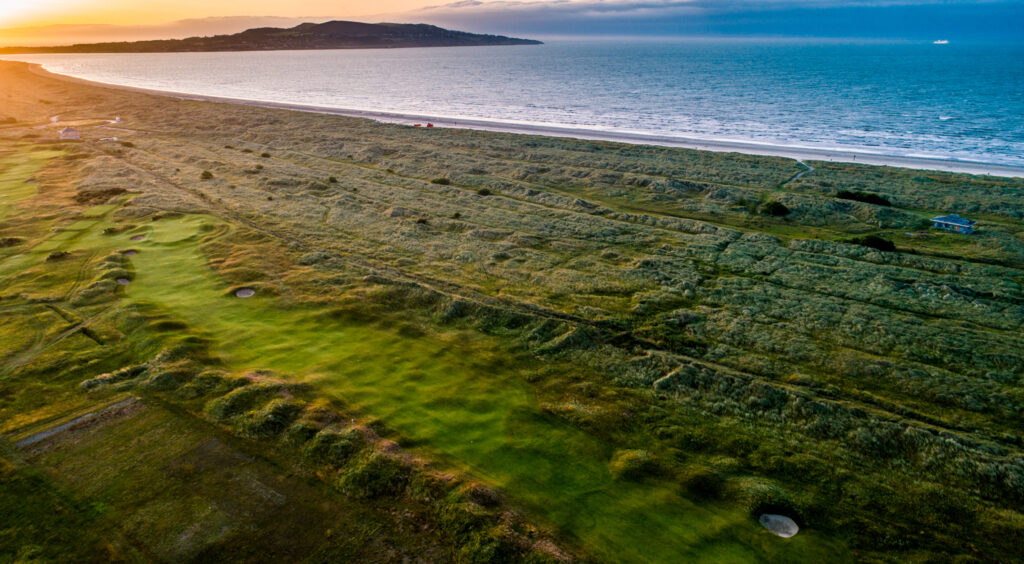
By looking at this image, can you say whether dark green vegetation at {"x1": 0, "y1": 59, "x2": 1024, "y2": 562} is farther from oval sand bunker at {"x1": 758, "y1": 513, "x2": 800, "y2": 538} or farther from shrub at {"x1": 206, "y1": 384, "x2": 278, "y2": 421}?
oval sand bunker at {"x1": 758, "y1": 513, "x2": 800, "y2": 538}

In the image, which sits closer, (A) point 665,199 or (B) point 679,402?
(B) point 679,402

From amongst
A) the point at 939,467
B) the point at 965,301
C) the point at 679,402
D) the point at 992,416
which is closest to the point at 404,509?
the point at 679,402

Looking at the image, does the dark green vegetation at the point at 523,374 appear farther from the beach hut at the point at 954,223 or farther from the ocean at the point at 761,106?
the ocean at the point at 761,106

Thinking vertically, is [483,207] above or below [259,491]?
above

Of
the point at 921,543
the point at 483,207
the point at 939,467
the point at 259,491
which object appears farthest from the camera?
the point at 483,207

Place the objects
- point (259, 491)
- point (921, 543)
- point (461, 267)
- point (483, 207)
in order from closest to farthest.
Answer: point (921, 543) → point (259, 491) → point (461, 267) → point (483, 207)

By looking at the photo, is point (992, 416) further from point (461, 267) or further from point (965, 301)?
point (461, 267)

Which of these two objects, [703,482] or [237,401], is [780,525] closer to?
[703,482]
